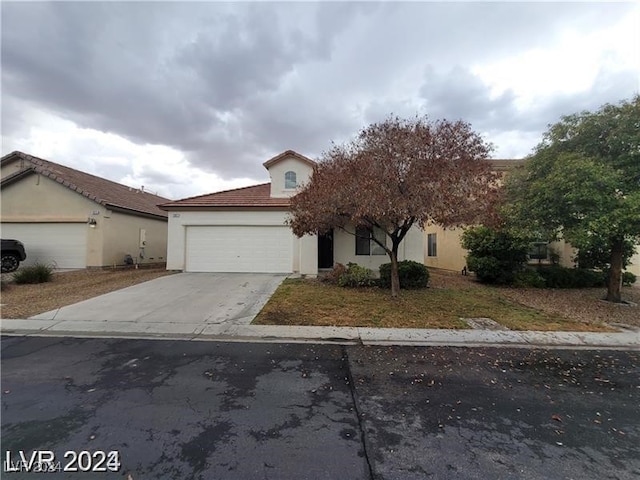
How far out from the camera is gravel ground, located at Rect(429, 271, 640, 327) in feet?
26.1

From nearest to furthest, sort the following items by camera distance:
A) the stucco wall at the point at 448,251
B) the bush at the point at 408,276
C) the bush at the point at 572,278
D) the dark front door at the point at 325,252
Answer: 1. the bush at the point at 408,276
2. the bush at the point at 572,278
3. the dark front door at the point at 325,252
4. the stucco wall at the point at 448,251

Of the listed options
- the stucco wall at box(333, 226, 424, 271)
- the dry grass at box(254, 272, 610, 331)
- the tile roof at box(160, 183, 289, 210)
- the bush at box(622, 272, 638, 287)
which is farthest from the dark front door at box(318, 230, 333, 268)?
the bush at box(622, 272, 638, 287)

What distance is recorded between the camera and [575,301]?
985 centimetres

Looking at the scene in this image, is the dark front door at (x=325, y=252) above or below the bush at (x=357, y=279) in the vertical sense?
above

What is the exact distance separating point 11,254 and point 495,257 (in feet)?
67.2

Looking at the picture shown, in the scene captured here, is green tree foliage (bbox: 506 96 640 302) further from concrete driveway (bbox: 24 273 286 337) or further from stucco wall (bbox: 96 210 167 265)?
stucco wall (bbox: 96 210 167 265)

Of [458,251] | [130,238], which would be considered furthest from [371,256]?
[130,238]

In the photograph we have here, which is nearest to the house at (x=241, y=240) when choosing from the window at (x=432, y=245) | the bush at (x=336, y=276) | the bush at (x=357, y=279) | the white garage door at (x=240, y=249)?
the white garage door at (x=240, y=249)

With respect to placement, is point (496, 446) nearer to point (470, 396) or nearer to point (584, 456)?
point (584, 456)

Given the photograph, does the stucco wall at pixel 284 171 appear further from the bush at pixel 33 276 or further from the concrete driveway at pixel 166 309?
the bush at pixel 33 276

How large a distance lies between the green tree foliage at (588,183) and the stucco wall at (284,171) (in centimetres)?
869

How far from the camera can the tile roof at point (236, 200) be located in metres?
14.0

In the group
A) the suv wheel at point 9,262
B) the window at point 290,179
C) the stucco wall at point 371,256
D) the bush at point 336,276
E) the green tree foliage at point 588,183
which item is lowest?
the bush at point 336,276

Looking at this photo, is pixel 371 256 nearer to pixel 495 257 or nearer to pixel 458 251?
pixel 495 257
